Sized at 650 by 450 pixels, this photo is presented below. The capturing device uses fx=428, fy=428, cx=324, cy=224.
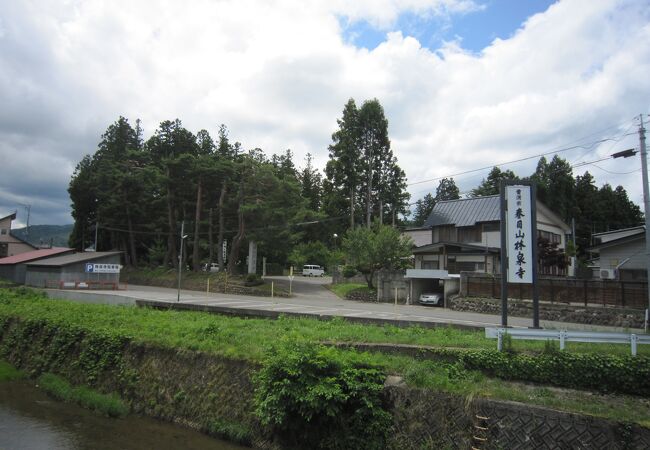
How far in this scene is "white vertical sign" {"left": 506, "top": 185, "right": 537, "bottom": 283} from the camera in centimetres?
1152

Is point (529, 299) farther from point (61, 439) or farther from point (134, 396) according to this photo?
point (61, 439)

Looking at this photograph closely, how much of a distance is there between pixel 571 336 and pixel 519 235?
3.25 m

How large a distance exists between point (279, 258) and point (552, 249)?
33586 mm

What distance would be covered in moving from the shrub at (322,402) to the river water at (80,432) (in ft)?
6.06

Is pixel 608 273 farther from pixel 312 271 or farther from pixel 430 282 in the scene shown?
pixel 312 271

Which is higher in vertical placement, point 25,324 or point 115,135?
point 115,135

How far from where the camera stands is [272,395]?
8.99m

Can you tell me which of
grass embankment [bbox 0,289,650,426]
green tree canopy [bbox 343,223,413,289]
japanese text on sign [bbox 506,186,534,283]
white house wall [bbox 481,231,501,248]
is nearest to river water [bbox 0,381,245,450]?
grass embankment [bbox 0,289,650,426]

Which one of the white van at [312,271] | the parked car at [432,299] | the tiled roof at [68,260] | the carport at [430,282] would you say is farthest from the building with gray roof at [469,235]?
the tiled roof at [68,260]

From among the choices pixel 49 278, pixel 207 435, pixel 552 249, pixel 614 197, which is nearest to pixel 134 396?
pixel 207 435

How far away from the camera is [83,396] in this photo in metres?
12.9

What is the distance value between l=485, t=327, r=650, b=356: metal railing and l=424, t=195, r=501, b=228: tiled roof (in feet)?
94.0

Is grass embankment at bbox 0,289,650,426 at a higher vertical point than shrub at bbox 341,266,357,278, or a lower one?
lower

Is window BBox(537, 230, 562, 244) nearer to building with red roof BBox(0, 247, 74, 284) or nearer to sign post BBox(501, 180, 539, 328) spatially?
sign post BBox(501, 180, 539, 328)
